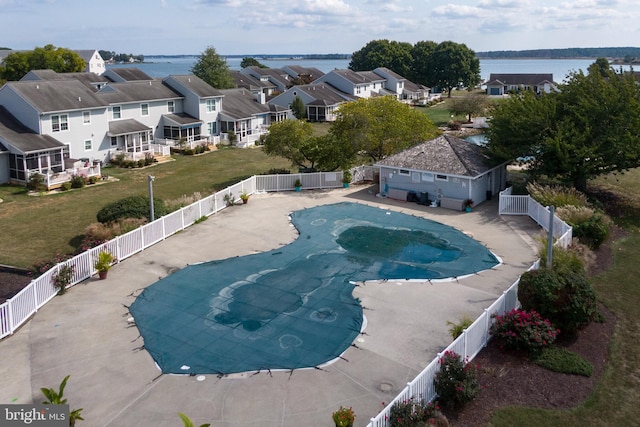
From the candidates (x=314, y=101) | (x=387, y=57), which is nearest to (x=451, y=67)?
(x=387, y=57)

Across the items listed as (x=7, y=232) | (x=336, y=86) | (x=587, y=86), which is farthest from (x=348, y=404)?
(x=336, y=86)

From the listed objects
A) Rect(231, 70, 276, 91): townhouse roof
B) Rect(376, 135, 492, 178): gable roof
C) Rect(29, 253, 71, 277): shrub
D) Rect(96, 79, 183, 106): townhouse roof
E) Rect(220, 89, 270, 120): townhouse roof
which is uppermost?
Rect(231, 70, 276, 91): townhouse roof

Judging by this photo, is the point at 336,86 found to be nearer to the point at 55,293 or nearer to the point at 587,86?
the point at 587,86

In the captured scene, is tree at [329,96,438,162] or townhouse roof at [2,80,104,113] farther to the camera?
townhouse roof at [2,80,104,113]

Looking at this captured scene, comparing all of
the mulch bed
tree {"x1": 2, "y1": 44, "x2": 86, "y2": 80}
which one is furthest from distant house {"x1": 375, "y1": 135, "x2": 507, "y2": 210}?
tree {"x1": 2, "y1": 44, "x2": 86, "y2": 80}

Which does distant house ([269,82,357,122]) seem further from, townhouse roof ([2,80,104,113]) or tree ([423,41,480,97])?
tree ([423,41,480,97])
